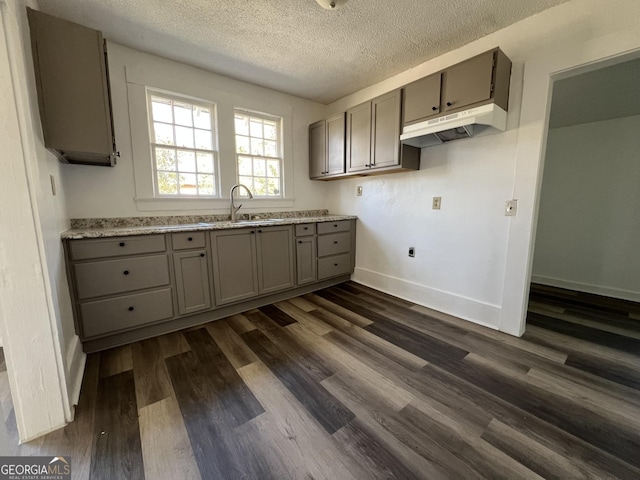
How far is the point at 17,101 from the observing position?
1.11m

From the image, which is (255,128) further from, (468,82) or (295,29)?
(468,82)

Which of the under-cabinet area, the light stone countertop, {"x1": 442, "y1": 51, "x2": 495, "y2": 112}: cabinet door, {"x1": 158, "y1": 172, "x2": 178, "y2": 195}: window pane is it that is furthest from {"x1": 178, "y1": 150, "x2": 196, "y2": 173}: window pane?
{"x1": 442, "y1": 51, "x2": 495, "y2": 112}: cabinet door

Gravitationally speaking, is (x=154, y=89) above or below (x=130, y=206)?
above

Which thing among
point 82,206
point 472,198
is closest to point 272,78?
point 82,206

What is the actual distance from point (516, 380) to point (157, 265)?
9.08ft

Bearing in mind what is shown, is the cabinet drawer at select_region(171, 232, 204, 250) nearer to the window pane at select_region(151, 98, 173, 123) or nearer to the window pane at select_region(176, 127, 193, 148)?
the window pane at select_region(176, 127, 193, 148)

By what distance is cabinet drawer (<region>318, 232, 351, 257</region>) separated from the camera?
3.25m

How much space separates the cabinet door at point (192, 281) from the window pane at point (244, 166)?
1282mm

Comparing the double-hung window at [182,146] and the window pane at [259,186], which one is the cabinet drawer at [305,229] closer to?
the window pane at [259,186]

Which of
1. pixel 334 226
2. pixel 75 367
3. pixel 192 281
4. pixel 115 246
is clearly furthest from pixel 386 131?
pixel 75 367

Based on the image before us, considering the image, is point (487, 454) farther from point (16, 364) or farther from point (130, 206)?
point (130, 206)

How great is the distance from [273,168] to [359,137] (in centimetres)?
122

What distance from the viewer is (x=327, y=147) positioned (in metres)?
3.41

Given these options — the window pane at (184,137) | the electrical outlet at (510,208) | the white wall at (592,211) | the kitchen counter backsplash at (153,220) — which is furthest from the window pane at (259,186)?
the white wall at (592,211)
